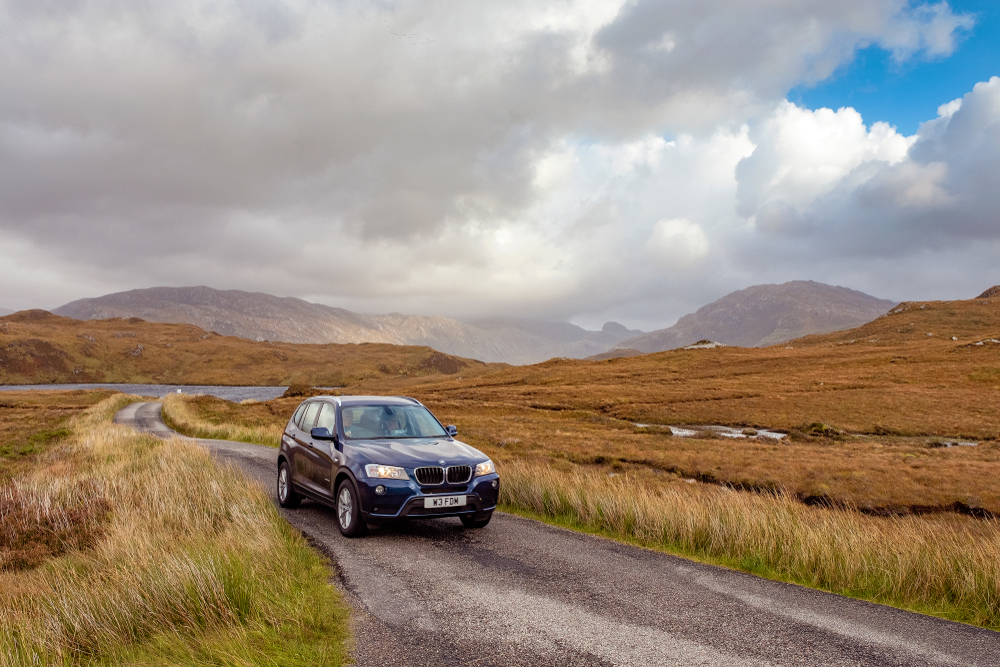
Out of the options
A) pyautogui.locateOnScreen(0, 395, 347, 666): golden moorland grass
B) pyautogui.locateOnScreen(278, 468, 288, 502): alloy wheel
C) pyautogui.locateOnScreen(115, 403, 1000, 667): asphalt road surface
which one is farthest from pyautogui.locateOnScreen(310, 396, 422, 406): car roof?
pyautogui.locateOnScreen(115, 403, 1000, 667): asphalt road surface

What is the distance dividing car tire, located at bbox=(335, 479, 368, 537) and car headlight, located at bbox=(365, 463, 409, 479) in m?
0.43

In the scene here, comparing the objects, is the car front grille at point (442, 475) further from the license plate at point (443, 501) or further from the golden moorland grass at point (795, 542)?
the golden moorland grass at point (795, 542)

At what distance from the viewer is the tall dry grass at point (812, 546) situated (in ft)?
23.9

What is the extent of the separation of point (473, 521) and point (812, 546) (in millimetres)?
5270

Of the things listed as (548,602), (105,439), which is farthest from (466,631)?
(105,439)

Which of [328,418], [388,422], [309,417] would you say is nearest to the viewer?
[388,422]

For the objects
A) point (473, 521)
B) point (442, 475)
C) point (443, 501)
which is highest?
point (442, 475)

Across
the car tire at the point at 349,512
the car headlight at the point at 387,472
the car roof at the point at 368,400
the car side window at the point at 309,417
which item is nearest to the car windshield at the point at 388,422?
the car roof at the point at 368,400

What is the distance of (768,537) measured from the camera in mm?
9102

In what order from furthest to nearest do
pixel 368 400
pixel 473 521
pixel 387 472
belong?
1. pixel 368 400
2. pixel 473 521
3. pixel 387 472

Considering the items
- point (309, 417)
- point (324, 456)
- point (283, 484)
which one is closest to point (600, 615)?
point (324, 456)

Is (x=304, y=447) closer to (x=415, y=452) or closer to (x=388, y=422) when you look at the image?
(x=388, y=422)

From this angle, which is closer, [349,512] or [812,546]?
[812,546]

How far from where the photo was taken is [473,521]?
33.6 ft
